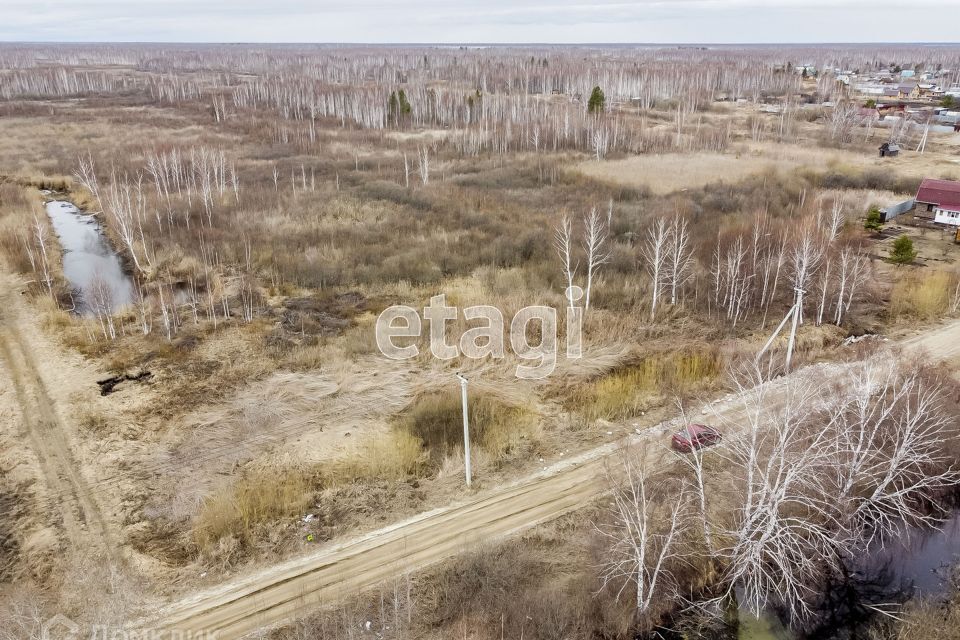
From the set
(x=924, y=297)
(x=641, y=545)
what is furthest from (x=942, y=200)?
(x=641, y=545)

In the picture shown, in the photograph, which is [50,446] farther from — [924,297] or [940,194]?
[940,194]

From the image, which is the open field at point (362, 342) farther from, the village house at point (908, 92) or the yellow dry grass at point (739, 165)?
the village house at point (908, 92)

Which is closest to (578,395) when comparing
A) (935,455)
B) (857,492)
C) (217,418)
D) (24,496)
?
(857,492)

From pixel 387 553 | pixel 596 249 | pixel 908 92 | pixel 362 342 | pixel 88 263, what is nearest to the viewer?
pixel 387 553

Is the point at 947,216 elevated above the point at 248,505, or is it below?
above

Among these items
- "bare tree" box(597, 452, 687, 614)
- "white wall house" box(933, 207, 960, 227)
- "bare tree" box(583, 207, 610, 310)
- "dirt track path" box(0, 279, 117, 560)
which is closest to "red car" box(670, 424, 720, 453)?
"bare tree" box(597, 452, 687, 614)

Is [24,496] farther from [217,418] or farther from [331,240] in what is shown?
[331,240]

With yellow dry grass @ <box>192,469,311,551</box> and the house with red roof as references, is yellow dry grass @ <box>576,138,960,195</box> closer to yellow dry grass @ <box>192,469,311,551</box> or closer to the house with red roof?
the house with red roof
